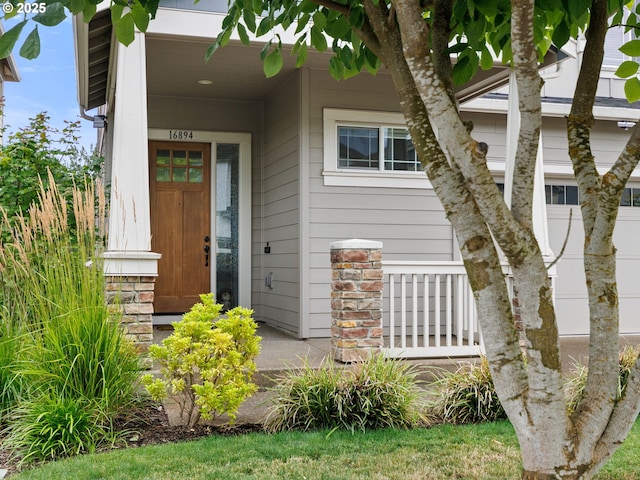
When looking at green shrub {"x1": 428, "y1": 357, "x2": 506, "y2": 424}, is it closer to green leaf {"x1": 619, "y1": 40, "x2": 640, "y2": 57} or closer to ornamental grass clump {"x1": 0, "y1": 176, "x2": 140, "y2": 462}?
ornamental grass clump {"x1": 0, "y1": 176, "x2": 140, "y2": 462}

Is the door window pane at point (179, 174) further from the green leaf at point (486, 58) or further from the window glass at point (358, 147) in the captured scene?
the green leaf at point (486, 58)

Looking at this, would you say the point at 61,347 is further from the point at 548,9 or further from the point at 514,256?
the point at 548,9

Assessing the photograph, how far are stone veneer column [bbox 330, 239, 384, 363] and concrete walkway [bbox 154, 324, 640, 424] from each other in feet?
0.78

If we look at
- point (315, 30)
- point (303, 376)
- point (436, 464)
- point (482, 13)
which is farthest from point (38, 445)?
point (482, 13)

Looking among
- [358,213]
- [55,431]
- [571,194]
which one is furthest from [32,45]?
[571,194]

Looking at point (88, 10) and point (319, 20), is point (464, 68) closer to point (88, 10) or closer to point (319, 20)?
point (319, 20)

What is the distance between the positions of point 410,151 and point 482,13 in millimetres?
5169

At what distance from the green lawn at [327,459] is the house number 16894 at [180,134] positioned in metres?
5.01

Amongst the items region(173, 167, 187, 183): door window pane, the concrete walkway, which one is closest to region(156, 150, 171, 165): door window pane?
region(173, 167, 187, 183): door window pane

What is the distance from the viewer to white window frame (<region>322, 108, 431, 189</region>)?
730 cm

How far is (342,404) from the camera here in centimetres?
423

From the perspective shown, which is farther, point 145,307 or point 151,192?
point 151,192

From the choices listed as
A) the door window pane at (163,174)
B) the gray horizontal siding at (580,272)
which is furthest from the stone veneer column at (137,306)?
the gray horizontal siding at (580,272)

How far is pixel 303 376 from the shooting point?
434 centimetres
